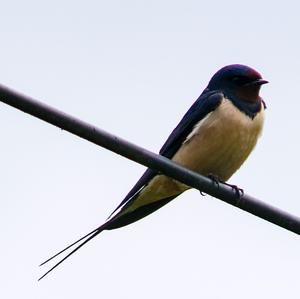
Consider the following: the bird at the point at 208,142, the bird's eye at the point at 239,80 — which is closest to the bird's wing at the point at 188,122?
the bird at the point at 208,142

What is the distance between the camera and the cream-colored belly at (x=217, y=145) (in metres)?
4.43

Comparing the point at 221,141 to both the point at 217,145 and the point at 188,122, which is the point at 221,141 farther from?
the point at 188,122

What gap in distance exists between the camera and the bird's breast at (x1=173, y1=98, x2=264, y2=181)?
14.5ft

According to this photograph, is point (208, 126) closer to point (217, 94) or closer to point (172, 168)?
point (217, 94)

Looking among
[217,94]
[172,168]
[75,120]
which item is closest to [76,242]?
[172,168]

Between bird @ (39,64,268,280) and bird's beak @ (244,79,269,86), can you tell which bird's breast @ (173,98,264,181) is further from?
bird's beak @ (244,79,269,86)

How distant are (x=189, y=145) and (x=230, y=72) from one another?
0.63m

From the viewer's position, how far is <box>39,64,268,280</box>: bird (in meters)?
4.42

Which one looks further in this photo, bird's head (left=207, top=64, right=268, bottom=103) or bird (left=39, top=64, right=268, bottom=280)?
bird's head (left=207, top=64, right=268, bottom=103)

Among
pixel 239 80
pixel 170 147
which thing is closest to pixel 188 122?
pixel 170 147

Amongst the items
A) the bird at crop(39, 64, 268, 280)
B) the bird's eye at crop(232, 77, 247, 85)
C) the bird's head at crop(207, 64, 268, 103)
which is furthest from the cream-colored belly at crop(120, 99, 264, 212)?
the bird's eye at crop(232, 77, 247, 85)

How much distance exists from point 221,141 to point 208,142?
7 cm

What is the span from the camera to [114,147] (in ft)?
8.63

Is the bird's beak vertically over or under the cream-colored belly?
over
